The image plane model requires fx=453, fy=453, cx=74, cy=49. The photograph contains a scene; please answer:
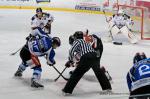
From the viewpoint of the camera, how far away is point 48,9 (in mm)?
12953

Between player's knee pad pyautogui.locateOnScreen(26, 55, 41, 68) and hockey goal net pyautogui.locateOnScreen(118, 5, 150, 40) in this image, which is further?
hockey goal net pyautogui.locateOnScreen(118, 5, 150, 40)

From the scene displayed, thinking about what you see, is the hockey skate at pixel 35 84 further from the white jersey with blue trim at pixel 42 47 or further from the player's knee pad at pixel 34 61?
the white jersey with blue trim at pixel 42 47

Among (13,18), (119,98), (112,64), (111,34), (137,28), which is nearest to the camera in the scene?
(119,98)

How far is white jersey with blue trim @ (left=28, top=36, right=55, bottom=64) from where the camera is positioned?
618 cm

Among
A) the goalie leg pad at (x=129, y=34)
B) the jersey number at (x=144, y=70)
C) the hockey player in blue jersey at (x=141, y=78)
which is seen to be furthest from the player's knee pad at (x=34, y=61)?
the goalie leg pad at (x=129, y=34)

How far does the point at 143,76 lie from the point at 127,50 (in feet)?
19.2

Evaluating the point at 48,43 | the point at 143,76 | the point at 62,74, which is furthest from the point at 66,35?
the point at 143,76

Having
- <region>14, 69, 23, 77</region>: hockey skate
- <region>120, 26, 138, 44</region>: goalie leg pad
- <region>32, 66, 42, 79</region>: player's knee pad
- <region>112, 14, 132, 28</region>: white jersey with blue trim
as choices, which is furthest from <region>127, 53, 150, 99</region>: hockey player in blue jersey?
<region>112, 14, 132, 28</region>: white jersey with blue trim

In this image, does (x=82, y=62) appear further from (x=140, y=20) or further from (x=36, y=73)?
(x=140, y=20)

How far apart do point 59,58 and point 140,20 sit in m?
3.36

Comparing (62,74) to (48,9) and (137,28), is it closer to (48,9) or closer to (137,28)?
(137,28)

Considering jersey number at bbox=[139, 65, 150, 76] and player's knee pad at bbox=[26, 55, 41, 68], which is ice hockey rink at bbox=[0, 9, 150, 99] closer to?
player's knee pad at bbox=[26, 55, 41, 68]

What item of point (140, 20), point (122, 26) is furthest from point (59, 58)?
point (140, 20)

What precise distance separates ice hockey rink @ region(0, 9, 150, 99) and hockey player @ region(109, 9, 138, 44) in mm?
284
